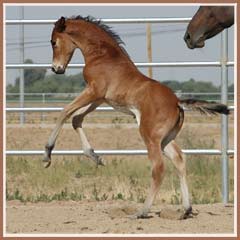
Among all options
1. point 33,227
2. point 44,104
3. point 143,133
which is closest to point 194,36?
point 143,133

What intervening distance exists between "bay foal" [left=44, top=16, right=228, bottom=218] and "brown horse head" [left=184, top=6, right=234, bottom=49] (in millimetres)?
880

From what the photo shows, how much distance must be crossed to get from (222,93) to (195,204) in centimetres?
142

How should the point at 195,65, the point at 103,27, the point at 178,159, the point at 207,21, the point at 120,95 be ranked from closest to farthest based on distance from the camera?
the point at 120,95 < the point at 178,159 < the point at 103,27 < the point at 207,21 < the point at 195,65

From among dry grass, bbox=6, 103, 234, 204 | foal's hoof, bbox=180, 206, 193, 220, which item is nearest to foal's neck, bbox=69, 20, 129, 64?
foal's hoof, bbox=180, 206, 193, 220

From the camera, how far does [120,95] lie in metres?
7.12

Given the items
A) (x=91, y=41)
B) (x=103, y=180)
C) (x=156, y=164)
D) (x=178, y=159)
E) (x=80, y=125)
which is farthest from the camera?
(x=103, y=180)

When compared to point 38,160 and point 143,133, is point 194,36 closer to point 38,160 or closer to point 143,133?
point 143,133

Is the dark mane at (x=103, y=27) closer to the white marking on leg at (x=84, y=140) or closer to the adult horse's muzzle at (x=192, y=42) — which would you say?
the adult horse's muzzle at (x=192, y=42)

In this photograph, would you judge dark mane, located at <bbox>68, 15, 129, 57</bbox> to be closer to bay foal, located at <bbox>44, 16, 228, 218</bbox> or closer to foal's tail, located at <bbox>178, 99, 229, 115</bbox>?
bay foal, located at <bbox>44, 16, 228, 218</bbox>

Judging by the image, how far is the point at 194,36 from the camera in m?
7.79

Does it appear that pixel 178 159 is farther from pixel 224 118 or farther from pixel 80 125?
pixel 224 118

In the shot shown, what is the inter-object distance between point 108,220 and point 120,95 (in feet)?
4.16

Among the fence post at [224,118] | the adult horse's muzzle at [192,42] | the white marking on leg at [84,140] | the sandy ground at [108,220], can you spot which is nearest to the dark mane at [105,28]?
the adult horse's muzzle at [192,42]

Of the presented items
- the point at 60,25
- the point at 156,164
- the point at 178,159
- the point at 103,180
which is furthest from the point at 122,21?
the point at 103,180
